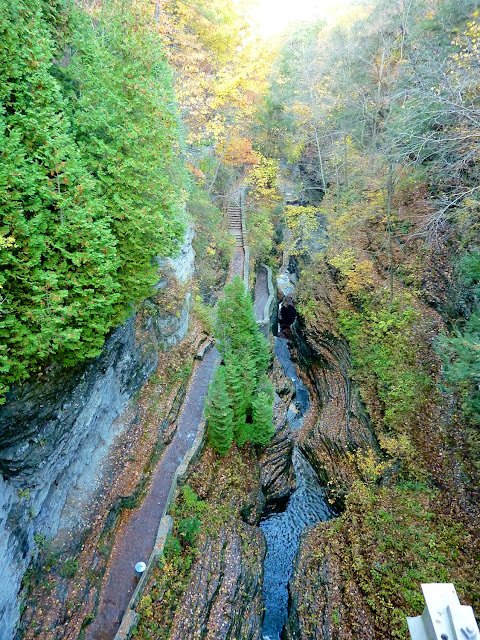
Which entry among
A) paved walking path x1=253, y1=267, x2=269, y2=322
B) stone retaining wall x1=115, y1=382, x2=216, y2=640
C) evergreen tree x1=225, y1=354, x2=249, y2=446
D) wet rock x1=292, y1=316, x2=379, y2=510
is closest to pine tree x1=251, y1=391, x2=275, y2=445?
evergreen tree x1=225, y1=354, x2=249, y2=446

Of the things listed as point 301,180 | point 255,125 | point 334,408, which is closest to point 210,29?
point 255,125

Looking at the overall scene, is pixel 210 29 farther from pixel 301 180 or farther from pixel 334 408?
pixel 334 408

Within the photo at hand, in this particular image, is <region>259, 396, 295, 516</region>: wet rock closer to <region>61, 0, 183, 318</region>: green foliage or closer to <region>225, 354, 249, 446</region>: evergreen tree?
<region>225, 354, 249, 446</region>: evergreen tree

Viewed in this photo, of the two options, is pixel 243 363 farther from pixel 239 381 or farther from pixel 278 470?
pixel 278 470

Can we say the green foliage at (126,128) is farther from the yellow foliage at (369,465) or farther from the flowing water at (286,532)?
the flowing water at (286,532)

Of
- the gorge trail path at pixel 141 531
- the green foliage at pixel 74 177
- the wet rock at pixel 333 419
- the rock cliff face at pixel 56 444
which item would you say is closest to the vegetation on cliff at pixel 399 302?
the wet rock at pixel 333 419

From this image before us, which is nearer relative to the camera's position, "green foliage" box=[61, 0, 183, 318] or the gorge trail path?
"green foliage" box=[61, 0, 183, 318]
